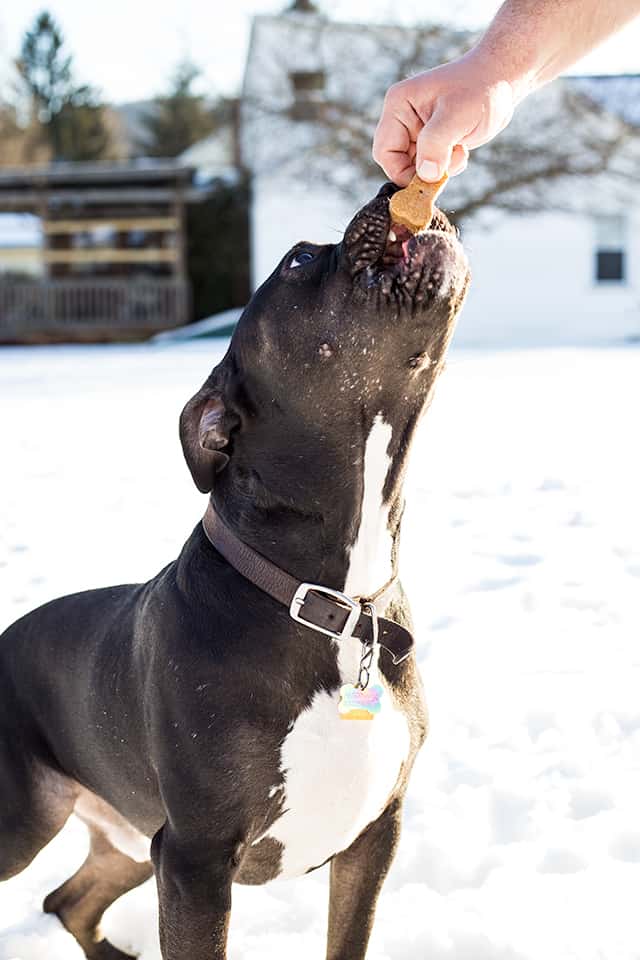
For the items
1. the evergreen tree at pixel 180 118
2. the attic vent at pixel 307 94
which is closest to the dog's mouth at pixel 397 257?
the attic vent at pixel 307 94

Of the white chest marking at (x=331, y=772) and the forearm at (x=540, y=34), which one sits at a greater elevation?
the forearm at (x=540, y=34)

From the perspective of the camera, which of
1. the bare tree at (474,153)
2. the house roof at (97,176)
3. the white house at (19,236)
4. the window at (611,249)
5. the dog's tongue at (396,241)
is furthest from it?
the white house at (19,236)

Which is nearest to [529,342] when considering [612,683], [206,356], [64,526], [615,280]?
[615,280]

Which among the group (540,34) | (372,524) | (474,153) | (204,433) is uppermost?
(474,153)

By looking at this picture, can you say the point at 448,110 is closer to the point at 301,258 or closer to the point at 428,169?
the point at 428,169

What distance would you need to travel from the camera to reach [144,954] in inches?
123

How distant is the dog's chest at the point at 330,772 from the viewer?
2.39 meters

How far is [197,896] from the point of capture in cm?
232

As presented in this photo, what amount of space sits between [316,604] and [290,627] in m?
0.07

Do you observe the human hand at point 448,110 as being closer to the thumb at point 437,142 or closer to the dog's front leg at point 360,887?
the thumb at point 437,142

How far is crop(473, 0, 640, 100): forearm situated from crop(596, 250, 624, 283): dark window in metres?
26.1

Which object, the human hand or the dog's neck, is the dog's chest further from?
the human hand

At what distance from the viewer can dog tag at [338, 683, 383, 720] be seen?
239cm

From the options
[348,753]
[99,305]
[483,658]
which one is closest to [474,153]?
[99,305]
